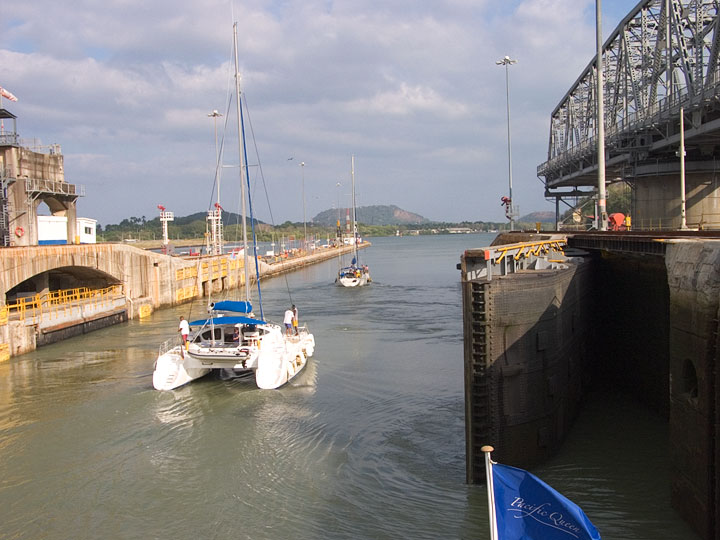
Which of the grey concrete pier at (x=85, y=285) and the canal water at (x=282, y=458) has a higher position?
the grey concrete pier at (x=85, y=285)

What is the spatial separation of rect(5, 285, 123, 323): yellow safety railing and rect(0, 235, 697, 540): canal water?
14.4 feet

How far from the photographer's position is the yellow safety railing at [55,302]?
107 feet

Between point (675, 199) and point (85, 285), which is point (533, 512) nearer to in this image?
point (675, 199)

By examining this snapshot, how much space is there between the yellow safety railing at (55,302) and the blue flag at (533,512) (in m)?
29.0

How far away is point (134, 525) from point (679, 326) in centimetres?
1161

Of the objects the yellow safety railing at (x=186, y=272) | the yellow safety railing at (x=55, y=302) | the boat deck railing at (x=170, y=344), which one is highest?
the yellow safety railing at (x=186, y=272)

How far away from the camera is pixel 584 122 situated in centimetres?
7650

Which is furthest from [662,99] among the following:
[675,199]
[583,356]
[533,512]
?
[533,512]

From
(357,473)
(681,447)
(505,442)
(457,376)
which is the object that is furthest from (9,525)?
(457,376)

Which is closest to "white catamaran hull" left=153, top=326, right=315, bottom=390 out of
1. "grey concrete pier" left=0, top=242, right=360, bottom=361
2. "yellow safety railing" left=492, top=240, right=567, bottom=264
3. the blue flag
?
"yellow safety railing" left=492, top=240, right=567, bottom=264

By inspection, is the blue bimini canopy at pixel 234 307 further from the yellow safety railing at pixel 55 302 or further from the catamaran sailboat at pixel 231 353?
the yellow safety railing at pixel 55 302

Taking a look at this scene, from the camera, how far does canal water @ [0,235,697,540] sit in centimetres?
1322

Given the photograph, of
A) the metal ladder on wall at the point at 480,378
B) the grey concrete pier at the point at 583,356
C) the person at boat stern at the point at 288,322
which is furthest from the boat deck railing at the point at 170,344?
the metal ladder on wall at the point at 480,378

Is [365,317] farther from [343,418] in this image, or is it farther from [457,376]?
[343,418]
